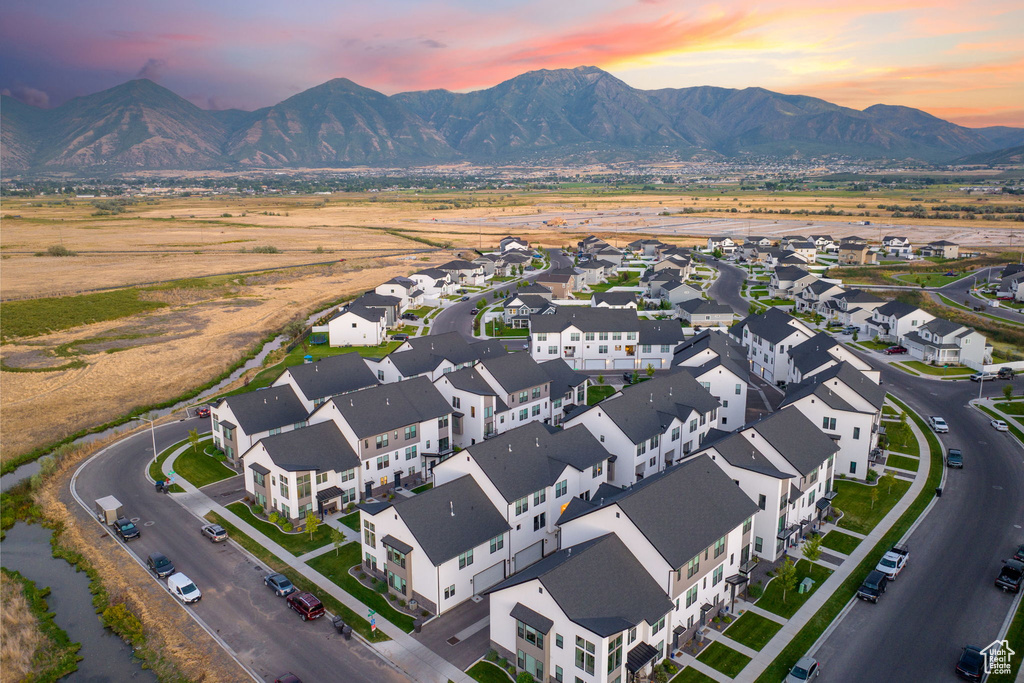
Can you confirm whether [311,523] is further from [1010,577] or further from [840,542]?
[1010,577]

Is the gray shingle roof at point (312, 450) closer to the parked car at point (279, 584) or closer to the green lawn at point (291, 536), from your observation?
the green lawn at point (291, 536)

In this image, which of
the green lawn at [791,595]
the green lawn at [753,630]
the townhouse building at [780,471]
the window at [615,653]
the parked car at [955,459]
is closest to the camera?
the window at [615,653]

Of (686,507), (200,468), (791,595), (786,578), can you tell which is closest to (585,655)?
(686,507)

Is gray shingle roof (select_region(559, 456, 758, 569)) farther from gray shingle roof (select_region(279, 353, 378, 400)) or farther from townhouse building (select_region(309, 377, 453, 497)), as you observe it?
gray shingle roof (select_region(279, 353, 378, 400))

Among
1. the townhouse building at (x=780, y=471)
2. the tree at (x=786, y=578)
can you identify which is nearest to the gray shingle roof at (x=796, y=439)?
the townhouse building at (x=780, y=471)

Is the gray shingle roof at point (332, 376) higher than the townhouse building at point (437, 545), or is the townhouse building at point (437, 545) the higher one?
the gray shingle roof at point (332, 376)

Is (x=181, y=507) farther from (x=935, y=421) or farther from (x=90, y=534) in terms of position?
(x=935, y=421)
